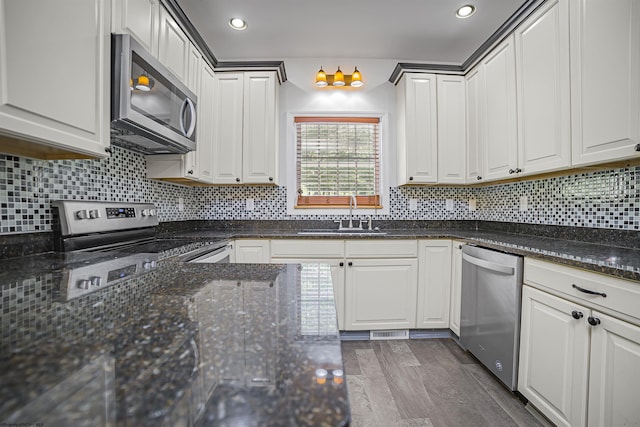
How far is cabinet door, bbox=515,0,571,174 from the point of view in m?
1.60

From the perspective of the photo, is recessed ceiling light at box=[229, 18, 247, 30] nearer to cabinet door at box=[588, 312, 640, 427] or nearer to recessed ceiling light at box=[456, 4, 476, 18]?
recessed ceiling light at box=[456, 4, 476, 18]

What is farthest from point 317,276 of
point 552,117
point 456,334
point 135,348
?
point 456,334

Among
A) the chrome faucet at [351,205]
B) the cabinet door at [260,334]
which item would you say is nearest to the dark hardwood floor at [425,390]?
the chrome faucet at [351,205]

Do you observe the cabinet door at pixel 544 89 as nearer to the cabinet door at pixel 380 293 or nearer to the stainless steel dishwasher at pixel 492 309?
the stainless steel dishwasher at pixel 492 309

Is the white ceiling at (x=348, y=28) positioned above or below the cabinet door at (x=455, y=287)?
above

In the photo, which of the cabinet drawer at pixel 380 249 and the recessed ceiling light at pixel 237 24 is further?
the cabinet drawer at pixel 380 249

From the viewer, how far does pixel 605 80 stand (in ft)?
4.53

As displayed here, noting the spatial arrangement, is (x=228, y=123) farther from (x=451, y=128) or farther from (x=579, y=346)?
(x=579, y=346)

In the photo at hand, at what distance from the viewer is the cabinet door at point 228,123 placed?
2521 millimetres

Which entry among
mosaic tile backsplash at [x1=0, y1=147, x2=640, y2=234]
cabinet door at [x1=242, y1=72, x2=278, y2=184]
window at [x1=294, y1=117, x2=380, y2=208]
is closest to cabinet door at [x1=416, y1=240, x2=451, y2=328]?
mosaic tile backsplash at [x1=0, y1=147, x2=640, y2=234]

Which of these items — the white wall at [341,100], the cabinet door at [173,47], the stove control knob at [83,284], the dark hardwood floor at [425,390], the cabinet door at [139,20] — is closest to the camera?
the stove control knob at [83,284]

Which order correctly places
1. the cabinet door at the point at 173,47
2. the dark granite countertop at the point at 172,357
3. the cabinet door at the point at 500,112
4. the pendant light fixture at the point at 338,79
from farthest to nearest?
the pendant light fixture at the point at 338,79
the cabinet door at the point at 500,112
the cabinet door at the point at 173,47
the dark granite countertop at the point at 172,357

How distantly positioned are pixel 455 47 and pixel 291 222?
7.23 ft

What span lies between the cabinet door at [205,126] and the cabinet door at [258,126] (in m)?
0.28
